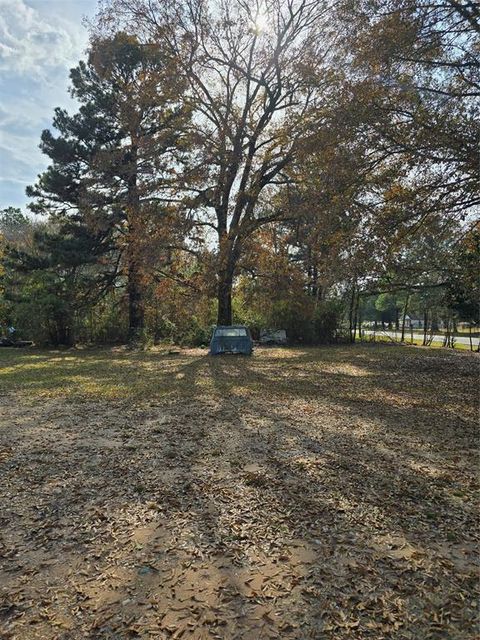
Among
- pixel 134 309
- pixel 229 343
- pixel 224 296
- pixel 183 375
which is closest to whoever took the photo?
pixel 183 375

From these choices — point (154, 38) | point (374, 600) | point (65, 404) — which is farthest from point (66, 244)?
point (374, 600)

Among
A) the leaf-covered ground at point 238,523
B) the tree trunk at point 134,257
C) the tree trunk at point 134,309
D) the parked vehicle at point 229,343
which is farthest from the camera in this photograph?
the tree trunk at point 134,309

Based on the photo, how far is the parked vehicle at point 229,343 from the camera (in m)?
14.2

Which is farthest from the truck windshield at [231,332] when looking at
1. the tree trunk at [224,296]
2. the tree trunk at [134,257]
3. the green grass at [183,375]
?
the tree trunk at [134,257]

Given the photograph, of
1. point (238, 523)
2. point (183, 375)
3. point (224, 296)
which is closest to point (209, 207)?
point (224, 296)

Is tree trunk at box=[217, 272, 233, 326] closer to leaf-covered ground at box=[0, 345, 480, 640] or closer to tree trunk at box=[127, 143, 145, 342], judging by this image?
tree trunk at box=[127, 143, 145, 342]

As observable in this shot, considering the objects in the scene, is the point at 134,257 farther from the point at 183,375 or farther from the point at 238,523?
the point at 238,523

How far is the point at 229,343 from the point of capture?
1424 centimetres

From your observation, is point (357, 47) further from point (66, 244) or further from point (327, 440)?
point (66, 244)

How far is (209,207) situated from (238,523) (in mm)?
15153

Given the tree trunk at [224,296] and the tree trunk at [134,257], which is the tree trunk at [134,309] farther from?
the tree trunk at [224,296]

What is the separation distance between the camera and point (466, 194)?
7430mm

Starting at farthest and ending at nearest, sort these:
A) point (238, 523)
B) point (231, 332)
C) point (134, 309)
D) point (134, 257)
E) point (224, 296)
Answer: point (134, 309)
point (224, 296)
point (134, 257)
point (231, 332)
point (238, 523)

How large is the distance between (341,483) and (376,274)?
6351mm
